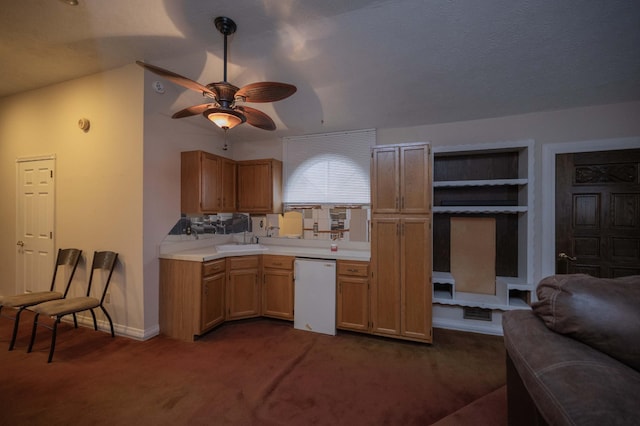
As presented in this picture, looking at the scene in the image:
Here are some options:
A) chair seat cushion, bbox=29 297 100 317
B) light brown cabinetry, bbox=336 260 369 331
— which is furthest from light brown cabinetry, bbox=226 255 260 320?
chair seat cushion, bbox=29 297 100 317

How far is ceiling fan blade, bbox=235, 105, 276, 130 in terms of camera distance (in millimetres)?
2037

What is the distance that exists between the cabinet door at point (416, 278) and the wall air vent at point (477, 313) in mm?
767

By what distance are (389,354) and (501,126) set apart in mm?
2986

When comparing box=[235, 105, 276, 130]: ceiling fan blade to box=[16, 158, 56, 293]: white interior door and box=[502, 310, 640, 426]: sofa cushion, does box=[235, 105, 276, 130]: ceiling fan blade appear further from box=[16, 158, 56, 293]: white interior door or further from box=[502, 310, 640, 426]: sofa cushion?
box=[16, 158, 56, 293]: white interior door

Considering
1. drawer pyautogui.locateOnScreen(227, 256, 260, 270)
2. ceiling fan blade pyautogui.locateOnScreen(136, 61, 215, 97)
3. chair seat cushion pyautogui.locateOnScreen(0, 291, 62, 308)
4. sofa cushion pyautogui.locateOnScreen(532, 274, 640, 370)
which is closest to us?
sofa cushion pyautogui.locateOnScreen(532, 274, 640, 370)

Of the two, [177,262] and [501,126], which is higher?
[501,126]

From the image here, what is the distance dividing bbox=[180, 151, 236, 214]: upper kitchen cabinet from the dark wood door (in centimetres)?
419

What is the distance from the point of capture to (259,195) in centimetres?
387

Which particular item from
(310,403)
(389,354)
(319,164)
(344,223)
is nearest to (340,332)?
(389,354)

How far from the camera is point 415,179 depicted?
277 cm

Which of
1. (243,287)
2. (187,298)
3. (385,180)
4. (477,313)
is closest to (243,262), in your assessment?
(243,287)

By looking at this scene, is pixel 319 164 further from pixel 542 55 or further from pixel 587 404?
pixel 587 404

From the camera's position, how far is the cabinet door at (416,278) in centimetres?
275

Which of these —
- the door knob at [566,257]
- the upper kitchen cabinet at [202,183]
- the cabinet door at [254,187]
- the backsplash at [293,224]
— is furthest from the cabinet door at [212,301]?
the door knob at [566,257]
